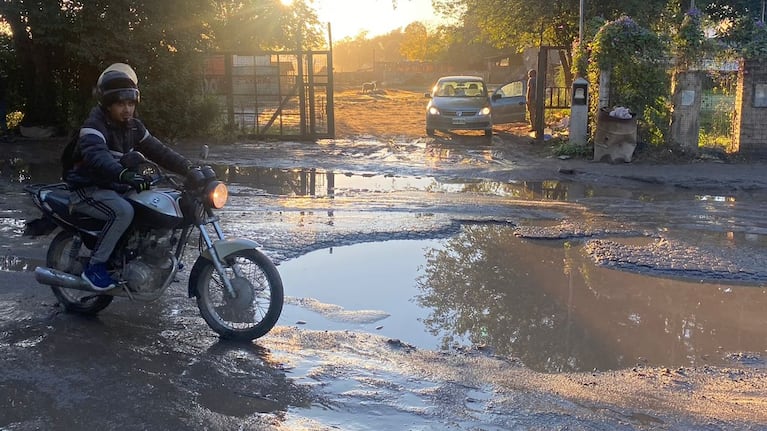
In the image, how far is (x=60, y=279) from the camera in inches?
202

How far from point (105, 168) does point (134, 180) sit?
0.85 ft

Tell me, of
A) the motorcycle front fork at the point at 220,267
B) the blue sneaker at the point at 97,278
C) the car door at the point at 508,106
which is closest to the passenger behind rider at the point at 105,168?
the blue sneaker at the point at 97,278

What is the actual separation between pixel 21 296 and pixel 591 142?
12.1 m

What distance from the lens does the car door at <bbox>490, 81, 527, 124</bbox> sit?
23156 millimetres

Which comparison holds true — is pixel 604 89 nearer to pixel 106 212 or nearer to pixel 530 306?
pixel 530 306

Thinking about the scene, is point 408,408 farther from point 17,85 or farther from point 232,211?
point 17,85

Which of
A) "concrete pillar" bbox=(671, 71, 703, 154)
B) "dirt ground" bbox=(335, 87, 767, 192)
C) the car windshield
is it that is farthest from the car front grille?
"concrete pillar" bbox=(671, 71, 703, 154)

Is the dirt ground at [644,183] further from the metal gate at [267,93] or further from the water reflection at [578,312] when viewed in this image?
the metal gate at [267,93]

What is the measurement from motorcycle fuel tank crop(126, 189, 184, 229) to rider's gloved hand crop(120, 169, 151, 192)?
20 centimetres

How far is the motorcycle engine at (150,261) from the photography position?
4957 millimetres

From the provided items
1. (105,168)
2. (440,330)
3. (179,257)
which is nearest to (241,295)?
(179,257)

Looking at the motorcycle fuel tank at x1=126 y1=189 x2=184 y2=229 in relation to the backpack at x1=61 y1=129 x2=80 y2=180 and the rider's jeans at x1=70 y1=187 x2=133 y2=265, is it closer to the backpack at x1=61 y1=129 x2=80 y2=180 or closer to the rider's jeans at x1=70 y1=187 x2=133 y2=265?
the rider's jeans at x1=70 y1=187 x2=133 y2=265

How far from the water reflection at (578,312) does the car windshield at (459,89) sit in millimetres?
13467

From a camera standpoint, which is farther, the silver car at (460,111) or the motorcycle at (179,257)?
the silver car at (460,111)
